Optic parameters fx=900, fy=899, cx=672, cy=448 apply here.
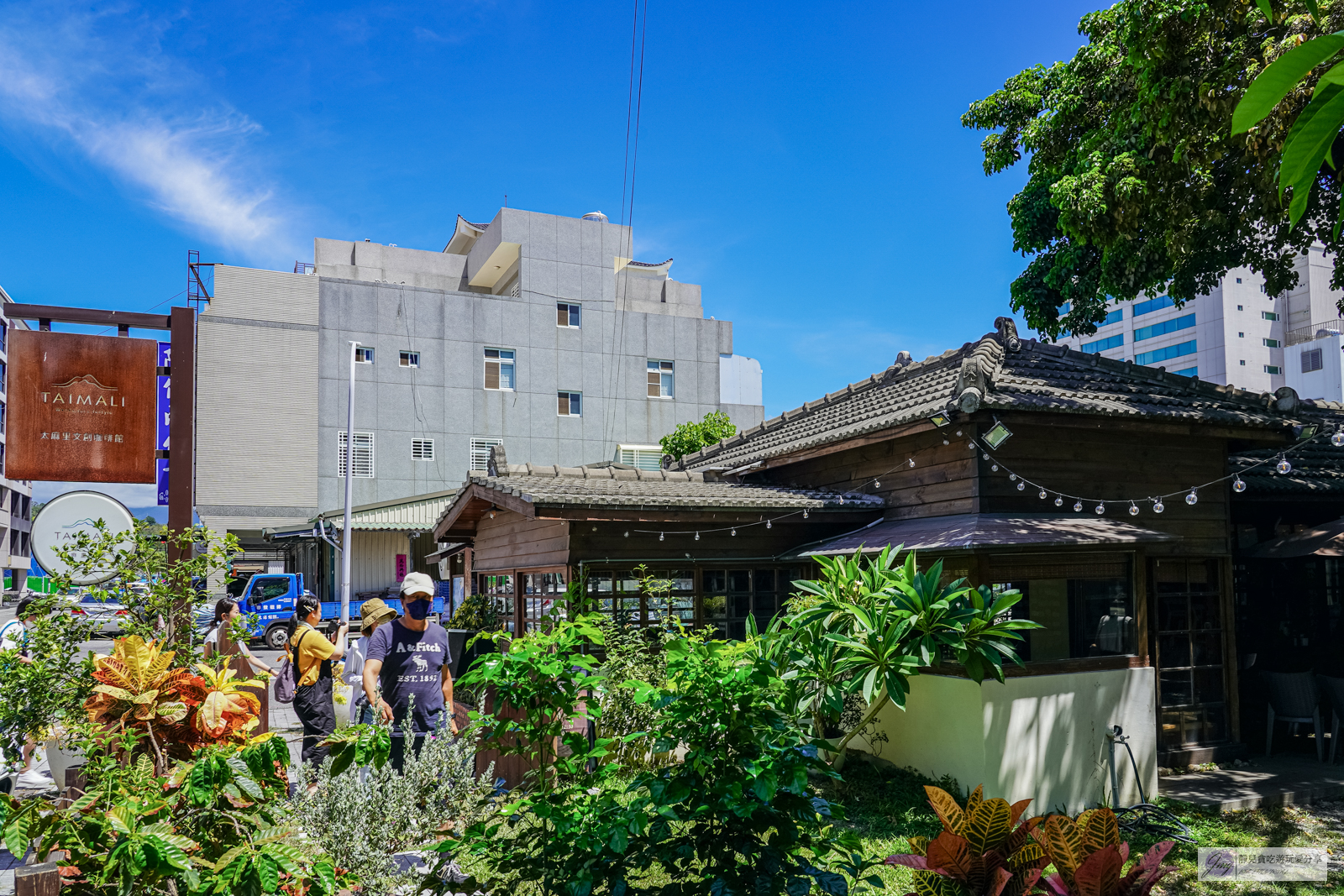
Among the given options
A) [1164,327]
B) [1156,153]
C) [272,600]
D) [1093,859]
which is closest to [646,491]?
[1156,153]

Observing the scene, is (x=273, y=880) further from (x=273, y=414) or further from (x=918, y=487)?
(x=273, y=414)

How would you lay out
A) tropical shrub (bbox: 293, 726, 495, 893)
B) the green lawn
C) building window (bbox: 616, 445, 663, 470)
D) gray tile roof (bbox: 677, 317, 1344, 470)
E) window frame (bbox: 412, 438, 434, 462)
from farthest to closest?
building window (bbox: 616, 445, 663, 470), window frame (bbox: 412, 438, 434, 462), gray tile roof (bbox: 677, 317, 1344, 470), the green lawn, tropical shrub (bbox: 293, 726, 495, 893)

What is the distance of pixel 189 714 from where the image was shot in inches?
136

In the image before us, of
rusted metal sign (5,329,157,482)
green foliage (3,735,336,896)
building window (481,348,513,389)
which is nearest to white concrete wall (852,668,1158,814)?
green foliage (3,735,336,896)

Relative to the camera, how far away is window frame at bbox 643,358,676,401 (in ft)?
115

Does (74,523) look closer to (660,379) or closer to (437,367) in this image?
(437,367)

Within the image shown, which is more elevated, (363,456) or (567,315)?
(567,315)

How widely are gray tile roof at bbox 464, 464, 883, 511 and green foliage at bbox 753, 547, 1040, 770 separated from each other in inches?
126

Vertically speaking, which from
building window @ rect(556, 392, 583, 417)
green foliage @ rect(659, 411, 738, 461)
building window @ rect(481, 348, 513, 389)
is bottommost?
green foliage @ rect(659, 411, 738, 461)

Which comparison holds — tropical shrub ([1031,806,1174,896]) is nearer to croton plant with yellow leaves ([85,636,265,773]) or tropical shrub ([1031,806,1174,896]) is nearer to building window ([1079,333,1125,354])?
croton plant with yellow leaves ([85,636,265,773])

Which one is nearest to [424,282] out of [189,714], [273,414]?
[273,414]

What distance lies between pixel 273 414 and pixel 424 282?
391 inches

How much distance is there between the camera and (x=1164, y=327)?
56.0 meters

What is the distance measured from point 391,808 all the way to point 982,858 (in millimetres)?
2706
